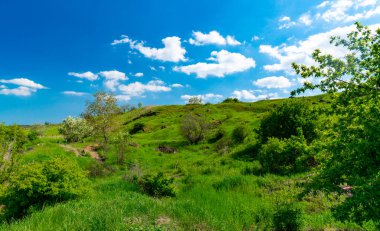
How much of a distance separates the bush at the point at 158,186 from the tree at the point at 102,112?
39199mm

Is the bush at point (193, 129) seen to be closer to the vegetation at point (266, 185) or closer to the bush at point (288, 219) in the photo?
the vegetation at point (266, 185)

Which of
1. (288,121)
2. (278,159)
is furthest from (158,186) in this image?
(288,121)

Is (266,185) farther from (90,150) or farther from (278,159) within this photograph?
(90,150)

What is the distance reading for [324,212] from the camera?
12.6 metres

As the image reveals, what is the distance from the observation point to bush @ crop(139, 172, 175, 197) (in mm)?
17250

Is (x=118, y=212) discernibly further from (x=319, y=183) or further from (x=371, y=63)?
(x=371, y=63)

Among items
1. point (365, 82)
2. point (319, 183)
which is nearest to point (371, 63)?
point (365, 82)

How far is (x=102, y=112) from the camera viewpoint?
2243 inches

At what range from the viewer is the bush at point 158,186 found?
17250mm

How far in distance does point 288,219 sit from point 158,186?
8.83 meters

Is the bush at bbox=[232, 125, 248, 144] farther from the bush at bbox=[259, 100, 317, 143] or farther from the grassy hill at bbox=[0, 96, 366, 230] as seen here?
the grassy hill at bbox=[0, 96, 366, 230]

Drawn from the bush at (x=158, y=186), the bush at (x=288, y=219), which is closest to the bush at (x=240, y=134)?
the bush at (x=158, y=186)

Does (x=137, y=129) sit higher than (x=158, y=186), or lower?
higher

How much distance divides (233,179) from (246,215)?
6304 mm
